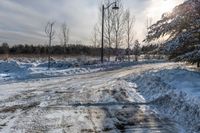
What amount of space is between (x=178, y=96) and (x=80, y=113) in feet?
10.6

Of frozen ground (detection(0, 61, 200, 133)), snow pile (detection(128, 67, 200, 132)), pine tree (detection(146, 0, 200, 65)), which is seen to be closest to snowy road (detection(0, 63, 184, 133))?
frozen ground (detection(0, 61, 200, 133))

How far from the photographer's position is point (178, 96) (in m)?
11.5

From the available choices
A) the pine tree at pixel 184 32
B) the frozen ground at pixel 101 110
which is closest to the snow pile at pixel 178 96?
the frozen ground at pixel 101 110

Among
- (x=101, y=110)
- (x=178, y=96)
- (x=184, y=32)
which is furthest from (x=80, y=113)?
(x=184, y=32)

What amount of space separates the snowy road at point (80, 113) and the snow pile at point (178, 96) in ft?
1.24

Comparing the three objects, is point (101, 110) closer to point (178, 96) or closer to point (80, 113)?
point (80, 113)

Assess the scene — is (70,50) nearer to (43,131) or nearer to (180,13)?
(180,13)

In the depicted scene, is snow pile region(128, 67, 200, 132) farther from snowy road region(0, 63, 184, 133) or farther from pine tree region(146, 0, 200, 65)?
pine tree region(146, 0, 200, 65)

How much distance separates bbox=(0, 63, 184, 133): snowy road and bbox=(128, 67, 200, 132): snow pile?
0.38 m

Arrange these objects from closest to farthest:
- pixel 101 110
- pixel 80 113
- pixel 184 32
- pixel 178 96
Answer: pixel 80 113 < pixel 101 110 < pixel 178 96 < pixel 184 32

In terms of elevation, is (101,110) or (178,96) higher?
(178,96)

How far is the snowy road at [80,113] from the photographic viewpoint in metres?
8.78

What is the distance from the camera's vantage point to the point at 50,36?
33812 millimetres

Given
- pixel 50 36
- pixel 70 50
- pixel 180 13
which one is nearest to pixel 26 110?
pixel 180 13
